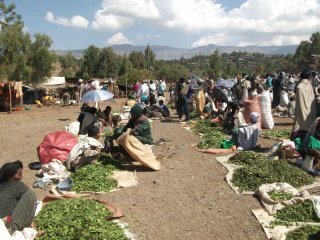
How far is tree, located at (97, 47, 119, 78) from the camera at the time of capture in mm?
56594

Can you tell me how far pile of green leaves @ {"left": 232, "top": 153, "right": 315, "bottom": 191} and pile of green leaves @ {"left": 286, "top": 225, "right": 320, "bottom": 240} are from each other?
4.88ft

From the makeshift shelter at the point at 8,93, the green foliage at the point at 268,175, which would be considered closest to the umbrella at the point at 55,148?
the green foliage at the point at 268,175

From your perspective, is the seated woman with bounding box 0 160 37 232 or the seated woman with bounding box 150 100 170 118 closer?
the seated woman with bounding box 0 160 37 232

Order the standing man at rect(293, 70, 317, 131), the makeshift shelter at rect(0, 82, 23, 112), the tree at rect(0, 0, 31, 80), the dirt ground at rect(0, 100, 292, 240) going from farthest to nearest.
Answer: the tree at rect(0, 0, 31, 80) < the makeshift shelter at rect(0, 82, 23, 112) < the standing man at rect(293, 70, 317, 131) < the dirt ground at rect(0, 100, 292, 240)

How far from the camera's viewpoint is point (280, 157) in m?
7.38

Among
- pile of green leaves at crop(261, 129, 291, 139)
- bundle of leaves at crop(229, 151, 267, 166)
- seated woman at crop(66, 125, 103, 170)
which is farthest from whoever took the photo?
pile of green leaves at crop(261, 129, 291, 139)

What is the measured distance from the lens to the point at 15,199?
452cm

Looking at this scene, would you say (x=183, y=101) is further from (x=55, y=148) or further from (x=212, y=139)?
(x=55, y=148)

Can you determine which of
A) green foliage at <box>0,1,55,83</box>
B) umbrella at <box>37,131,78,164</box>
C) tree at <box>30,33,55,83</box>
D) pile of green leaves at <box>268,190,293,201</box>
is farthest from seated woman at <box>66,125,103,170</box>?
tree at <box>30,33,55,83</box>

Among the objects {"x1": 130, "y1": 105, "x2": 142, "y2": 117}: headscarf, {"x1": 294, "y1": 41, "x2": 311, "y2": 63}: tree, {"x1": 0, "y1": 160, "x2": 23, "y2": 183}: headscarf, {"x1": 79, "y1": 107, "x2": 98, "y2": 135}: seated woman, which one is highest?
{"x1": 294, "y1": 41, "x2": 311, "y2": 63}: tree

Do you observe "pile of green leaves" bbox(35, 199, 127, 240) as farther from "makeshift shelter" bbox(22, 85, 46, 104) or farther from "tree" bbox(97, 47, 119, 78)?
"tree" bbox(97, 47, 119, 78)

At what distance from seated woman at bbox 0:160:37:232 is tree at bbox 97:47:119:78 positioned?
173ft

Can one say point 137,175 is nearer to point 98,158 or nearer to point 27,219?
point 98,158

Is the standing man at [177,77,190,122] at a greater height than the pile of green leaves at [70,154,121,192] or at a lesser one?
greater
